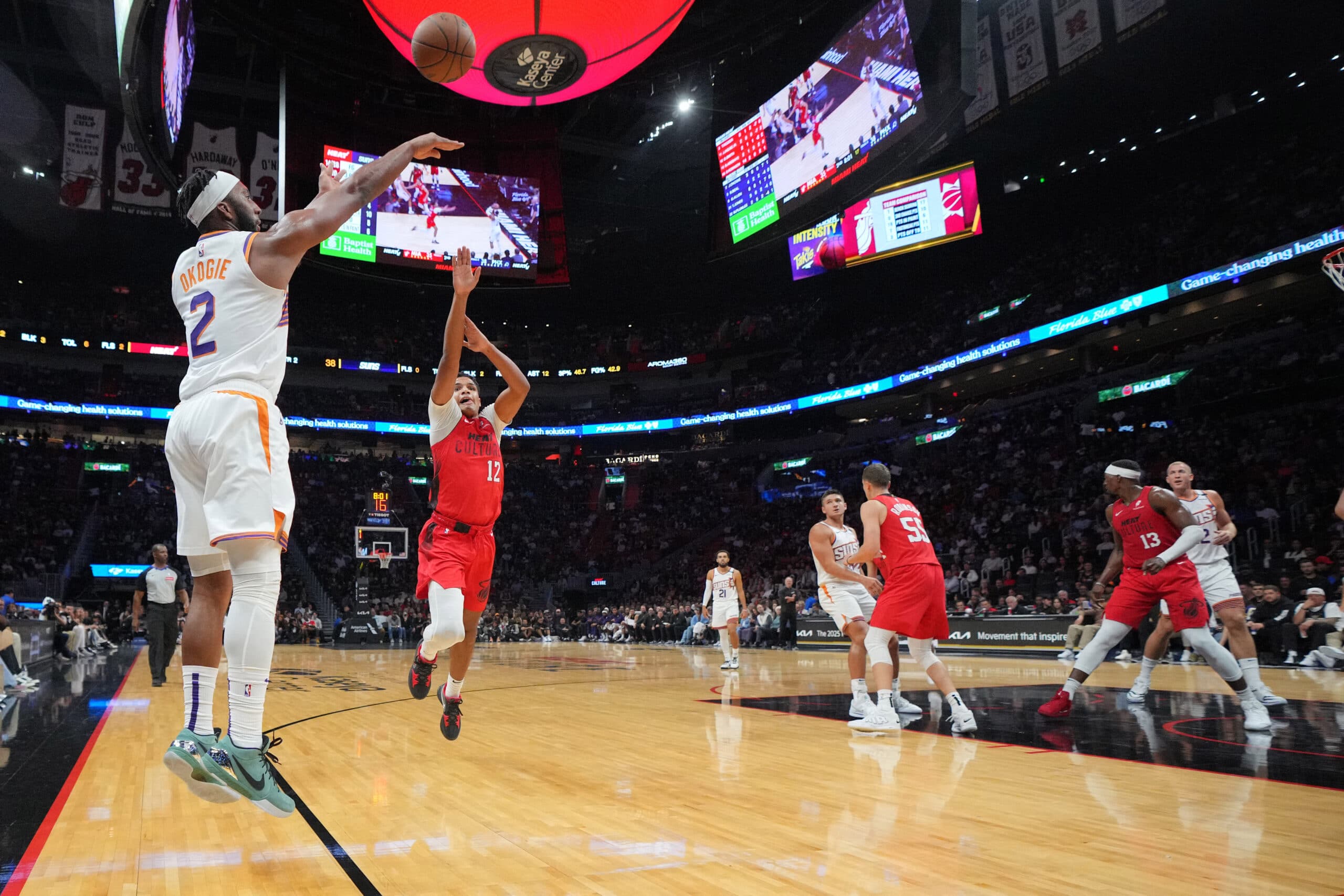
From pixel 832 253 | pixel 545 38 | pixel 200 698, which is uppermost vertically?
pixel 832 253

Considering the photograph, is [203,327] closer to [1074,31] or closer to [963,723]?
[963,723]

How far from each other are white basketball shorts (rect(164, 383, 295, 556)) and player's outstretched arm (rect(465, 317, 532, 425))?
6.86 feet

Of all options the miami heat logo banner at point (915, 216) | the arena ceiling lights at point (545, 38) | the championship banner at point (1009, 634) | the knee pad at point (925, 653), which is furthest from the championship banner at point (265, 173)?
the knee pad at point (925, 653)

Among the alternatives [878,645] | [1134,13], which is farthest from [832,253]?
[878,645]

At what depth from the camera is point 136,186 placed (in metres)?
18.6

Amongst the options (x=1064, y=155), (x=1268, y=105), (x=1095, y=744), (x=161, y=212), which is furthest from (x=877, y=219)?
(x=1095, y=744)

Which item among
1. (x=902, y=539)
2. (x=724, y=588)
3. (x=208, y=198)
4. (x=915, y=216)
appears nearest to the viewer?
(x=208, y=198)

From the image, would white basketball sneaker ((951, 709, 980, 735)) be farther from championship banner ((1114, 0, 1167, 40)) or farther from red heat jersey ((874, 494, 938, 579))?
championship banner ((1114, 0, 1167, 40))

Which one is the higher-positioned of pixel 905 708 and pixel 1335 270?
pixel 1335 270

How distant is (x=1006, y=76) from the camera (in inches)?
671

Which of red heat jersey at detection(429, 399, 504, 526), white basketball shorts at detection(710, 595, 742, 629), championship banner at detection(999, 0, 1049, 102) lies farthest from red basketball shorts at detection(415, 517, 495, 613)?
championship banner at detection(999, 0, 1049, 102)

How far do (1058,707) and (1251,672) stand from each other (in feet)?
4.36

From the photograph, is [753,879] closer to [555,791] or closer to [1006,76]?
[555,791]

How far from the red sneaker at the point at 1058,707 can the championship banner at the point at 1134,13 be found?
12.7 meters
